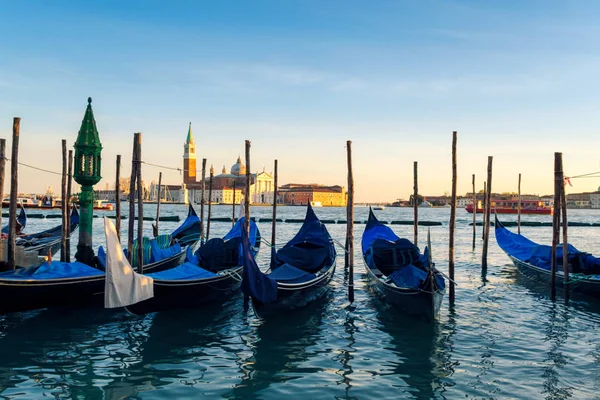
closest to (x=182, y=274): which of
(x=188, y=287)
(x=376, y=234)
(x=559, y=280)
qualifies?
(x=188, y=287)

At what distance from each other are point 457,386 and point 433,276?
2180mm

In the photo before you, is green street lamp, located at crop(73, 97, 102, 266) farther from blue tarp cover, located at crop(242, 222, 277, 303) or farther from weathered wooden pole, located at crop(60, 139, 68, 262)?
blue tarp cover, located at crop(242, 222, 277, 303)

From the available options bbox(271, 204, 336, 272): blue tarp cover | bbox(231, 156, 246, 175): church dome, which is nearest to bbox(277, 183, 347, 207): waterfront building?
bbox(231, 156, 246, 175): church dome

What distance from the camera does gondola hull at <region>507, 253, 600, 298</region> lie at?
9.30 meters

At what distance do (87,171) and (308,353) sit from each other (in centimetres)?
655

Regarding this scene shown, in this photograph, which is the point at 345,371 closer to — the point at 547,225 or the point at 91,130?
the point at 91,130

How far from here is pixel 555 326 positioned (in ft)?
26.1

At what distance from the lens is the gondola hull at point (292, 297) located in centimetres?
743

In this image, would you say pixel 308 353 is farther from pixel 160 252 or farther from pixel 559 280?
pixel 559 280

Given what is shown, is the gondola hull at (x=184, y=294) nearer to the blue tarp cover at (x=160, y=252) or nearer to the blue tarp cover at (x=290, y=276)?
the blue tarp cover at (x=290, y=276)

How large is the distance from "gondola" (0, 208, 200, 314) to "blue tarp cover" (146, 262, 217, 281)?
3.13 ft

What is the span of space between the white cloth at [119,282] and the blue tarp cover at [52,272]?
1.23m

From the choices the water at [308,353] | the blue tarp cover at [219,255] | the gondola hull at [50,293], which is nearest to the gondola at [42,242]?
the blue tarp cover at [219,255]

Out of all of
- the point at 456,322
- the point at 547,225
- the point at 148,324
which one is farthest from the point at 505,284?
the point at 547,225
